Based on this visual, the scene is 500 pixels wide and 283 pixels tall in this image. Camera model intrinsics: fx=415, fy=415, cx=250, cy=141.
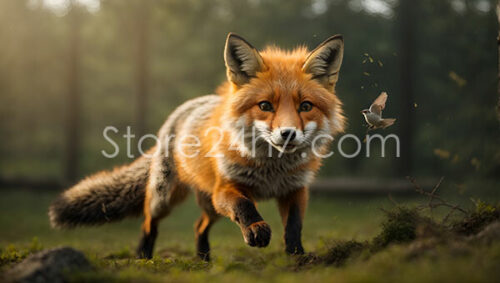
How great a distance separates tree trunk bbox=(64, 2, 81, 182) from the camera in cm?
1197

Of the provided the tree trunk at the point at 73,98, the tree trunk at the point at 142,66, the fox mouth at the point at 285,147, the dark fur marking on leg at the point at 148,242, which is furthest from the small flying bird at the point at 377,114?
the tree trunk at the point at 73,98

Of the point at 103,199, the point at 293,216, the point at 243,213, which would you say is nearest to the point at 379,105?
the point at 293,216

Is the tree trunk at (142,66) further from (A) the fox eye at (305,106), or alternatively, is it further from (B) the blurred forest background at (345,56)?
(A) the fox eye at (305,106)

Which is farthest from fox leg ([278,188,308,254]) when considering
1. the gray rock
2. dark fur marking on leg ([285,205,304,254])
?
the gray rock

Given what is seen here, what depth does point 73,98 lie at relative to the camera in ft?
40.1

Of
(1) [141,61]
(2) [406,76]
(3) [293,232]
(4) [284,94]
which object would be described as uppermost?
(1) [141,61]

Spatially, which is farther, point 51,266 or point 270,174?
point 270,174

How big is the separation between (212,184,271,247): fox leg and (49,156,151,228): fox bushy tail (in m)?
1.37

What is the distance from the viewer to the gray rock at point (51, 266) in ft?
8.90

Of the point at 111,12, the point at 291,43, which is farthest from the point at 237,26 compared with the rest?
the point at 111,12

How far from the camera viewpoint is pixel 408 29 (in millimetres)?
11352

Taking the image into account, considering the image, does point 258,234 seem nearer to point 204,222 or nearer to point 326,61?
point 326,61

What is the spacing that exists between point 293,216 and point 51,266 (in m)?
2.14

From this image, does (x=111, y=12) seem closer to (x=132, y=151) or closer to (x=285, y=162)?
(x=132, y=151)
